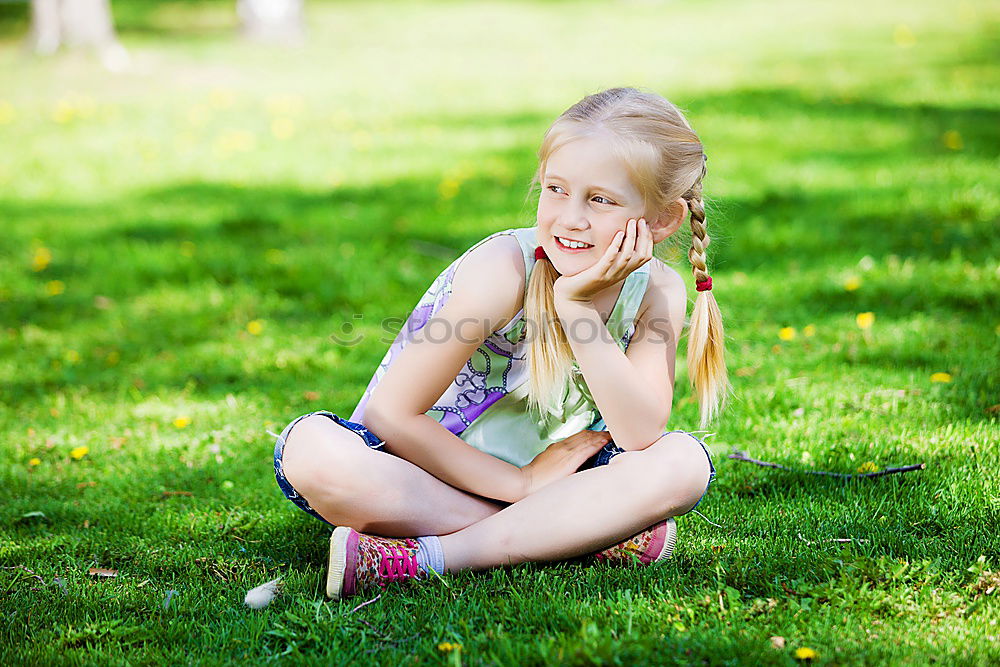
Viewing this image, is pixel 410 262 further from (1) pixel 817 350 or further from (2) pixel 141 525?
(2) pixel 141 525

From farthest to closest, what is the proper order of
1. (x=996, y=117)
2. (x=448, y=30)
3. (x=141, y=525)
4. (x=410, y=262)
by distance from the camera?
(x=448, y=30) → (x=996, y=117) → (x=410, y=262) → (x=141, y=525)

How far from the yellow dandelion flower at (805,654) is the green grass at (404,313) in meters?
0.02

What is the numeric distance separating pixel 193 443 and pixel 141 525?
0.62 metres

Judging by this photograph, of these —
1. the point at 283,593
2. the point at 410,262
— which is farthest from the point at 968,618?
the point at 410,262

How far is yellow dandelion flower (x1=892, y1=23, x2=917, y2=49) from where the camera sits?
11.6 meters

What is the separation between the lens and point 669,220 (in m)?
2.52

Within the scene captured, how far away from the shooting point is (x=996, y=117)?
24.6 feet

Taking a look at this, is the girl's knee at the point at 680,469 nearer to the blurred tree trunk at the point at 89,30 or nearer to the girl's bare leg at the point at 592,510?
the girl's bare leg at the point at 592,510

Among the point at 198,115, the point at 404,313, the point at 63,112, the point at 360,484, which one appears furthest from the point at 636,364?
the point at 63,112

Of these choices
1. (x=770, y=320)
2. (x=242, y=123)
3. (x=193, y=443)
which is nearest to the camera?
(x=193, y=443)

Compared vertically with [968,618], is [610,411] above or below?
above

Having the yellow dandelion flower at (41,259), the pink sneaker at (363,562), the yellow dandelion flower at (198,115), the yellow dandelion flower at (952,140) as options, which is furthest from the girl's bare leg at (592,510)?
the yellow dandelion flower at (198,115)

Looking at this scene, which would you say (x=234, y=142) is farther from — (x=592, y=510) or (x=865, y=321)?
(x=592, y=510)

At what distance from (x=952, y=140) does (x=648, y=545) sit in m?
5.37
